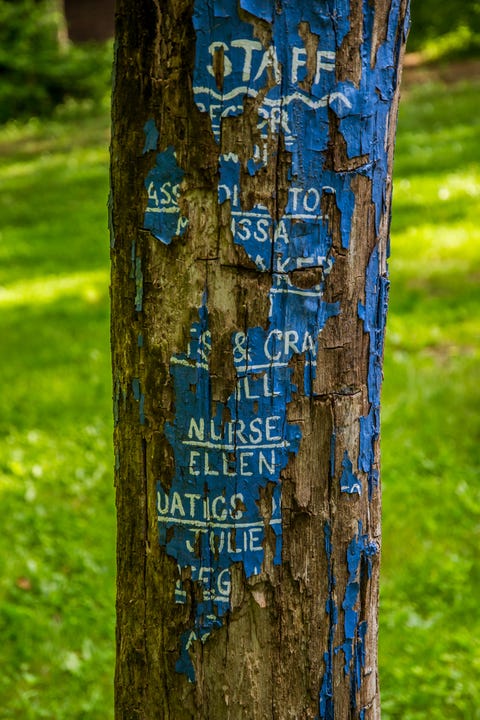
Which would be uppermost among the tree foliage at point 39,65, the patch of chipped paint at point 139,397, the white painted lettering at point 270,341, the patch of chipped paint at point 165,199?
the tree foliage at point 39,65

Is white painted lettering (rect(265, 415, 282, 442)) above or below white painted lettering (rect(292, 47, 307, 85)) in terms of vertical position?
below

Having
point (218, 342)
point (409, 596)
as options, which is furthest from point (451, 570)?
point (218, 342)

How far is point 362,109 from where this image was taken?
166cm

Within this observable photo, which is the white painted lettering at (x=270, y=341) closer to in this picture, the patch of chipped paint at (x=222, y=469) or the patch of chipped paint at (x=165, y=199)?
the patch of chipped paint at (x=222, y=469)

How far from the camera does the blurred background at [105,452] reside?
363 centimetres

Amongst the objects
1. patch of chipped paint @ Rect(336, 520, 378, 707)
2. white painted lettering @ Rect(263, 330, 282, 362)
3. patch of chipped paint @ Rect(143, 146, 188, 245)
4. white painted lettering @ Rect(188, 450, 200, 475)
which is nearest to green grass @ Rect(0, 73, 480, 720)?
patch of chipped paint @ Rect(336, 520, 378, 707)

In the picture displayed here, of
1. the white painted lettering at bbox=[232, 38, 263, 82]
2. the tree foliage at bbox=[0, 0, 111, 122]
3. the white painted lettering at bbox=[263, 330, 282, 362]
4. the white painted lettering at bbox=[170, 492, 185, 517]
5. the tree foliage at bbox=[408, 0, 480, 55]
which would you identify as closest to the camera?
the white painted lettering at bbox=[232, 38, 263, 82]

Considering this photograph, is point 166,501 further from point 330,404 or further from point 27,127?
point 27,127

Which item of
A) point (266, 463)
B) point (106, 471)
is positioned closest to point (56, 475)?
point (106, 471)

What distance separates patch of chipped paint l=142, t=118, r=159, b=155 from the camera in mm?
1656

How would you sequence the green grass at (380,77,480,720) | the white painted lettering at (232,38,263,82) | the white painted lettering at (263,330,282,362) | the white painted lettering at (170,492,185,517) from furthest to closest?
1. the green grass at (380,77,480,720)
2. the white painted lettering at (170,492,185,517)
3. the white painted lettering at (263,330,282,362)
4. the white painted lettering at (232,38,263,82)

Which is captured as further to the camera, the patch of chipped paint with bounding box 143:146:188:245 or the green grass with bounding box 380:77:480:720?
the green grass with bounding box 380:77:480:720

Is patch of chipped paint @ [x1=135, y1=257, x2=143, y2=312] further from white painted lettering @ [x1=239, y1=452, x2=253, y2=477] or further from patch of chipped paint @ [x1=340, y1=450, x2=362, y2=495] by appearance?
patch of chipped paint @ [x1=340, y1=450, x2=362, y2=495]

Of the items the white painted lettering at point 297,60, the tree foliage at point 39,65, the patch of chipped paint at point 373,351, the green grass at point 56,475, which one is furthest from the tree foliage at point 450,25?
the white painted lettering at point 297,60
